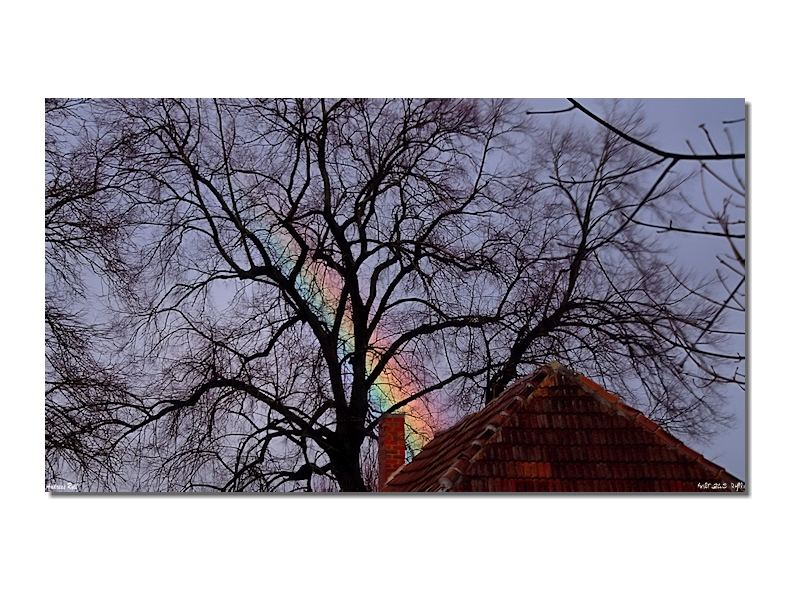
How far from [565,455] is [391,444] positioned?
106cm

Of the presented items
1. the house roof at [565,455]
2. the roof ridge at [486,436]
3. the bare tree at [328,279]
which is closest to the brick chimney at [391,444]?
the bare tree at [328,279]

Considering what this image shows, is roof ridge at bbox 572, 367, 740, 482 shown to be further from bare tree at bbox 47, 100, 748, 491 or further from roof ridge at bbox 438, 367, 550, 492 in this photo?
roof ridge at bbox 438, 367, 550, 492

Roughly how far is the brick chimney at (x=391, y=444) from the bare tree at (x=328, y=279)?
7cm

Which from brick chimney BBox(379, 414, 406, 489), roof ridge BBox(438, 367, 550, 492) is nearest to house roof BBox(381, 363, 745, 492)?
roof ridge BBox(438, 367, 550, 492)

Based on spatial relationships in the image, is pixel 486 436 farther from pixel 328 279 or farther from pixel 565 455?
pixel 328 279

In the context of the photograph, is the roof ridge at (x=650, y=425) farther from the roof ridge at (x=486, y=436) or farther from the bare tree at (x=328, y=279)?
the roof ridge at (x=486, y=436)

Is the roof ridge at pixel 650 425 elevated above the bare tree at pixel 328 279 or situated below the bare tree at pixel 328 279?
below

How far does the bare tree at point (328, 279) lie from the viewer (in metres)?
5.23

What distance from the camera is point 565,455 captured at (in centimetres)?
495

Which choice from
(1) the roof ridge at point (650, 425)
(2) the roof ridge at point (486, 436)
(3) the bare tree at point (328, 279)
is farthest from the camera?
(3) the bare tree at point (328, 279)

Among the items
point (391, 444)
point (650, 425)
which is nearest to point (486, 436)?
point (391, 444)

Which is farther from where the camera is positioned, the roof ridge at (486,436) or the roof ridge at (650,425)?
the roof ridge at (650,425)
